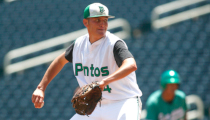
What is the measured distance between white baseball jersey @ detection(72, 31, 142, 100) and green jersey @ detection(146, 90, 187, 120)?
118 cm

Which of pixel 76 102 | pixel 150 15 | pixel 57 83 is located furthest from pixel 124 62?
pixel 150 15

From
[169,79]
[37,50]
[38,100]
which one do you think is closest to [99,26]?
[38,100]

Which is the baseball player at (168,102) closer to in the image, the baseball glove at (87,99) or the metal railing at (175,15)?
the baseball glove at (87,99)

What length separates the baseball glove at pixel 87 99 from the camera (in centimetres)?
248

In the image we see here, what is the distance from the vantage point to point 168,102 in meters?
4.11

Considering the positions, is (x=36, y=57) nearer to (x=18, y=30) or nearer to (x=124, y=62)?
(x=18, y=30)

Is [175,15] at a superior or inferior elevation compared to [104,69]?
inferior

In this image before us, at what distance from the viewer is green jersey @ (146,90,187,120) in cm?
396

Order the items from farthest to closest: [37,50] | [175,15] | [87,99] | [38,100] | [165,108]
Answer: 1. [175,15]
2. [37,50]
3. [165,108]
4. [38,100]
5. [87,99]

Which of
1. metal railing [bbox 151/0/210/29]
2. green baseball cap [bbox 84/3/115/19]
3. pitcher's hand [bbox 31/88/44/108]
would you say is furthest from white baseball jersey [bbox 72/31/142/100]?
metal railing [bbox 151/0/210/29]

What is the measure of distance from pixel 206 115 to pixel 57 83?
3.55 meters

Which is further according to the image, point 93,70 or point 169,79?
point 169,79

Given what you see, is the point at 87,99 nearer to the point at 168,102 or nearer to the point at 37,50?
the point at 168,102

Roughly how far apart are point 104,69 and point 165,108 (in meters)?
1.59
